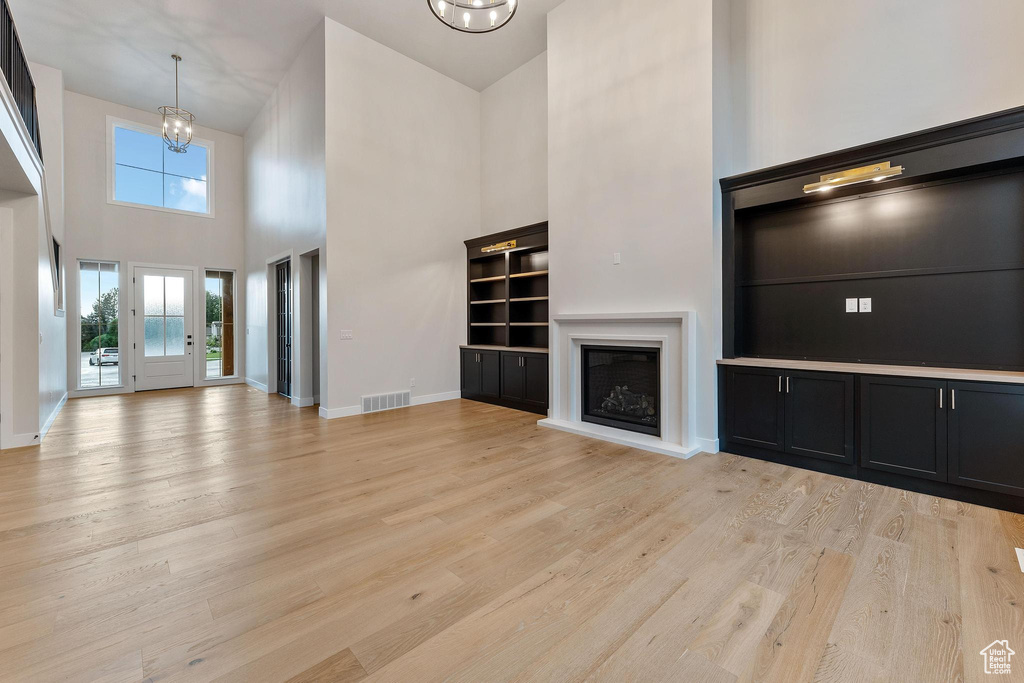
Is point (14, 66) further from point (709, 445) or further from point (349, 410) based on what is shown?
point (709, 445)

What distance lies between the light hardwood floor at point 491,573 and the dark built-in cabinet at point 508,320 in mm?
2310

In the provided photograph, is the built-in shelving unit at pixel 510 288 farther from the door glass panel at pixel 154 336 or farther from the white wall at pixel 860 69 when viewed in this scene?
the door glass panel at pixel 154 336

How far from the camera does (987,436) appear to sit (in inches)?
108

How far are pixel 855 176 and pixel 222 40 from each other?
24.6 feet

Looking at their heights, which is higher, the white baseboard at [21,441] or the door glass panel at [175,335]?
the door glass panel at [175,335]

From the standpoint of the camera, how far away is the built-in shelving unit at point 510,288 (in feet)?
20.1

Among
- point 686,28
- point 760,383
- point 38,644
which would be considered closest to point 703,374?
point 760,383

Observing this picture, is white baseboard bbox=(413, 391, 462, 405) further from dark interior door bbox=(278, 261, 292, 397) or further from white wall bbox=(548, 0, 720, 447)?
white wall bbox=(548, 0, 720, 447)

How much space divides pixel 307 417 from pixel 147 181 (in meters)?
6.09

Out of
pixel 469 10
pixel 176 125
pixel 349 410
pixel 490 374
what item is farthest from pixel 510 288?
pixel 176 125

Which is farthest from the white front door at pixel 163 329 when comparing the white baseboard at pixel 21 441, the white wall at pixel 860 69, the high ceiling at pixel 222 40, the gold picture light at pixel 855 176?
the gold picture light at pixel 855 176

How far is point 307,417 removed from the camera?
18.1 ft

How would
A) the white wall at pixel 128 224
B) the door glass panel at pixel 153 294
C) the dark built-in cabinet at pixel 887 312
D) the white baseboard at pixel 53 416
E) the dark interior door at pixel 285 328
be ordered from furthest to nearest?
1. the door glass panel at pixel 153 294
2. the white wall at pixel 128 224
3. the dark interior door at pixel 285 328
4. the white baseboard at pixel 53 416
5. the dark built-in cabinet at pixel 887 312

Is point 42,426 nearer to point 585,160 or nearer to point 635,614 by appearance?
point 635,614
